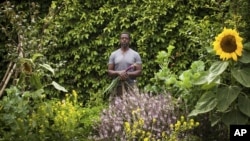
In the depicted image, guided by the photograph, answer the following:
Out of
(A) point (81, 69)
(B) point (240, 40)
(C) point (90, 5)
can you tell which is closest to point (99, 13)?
(C) point (90, 5)

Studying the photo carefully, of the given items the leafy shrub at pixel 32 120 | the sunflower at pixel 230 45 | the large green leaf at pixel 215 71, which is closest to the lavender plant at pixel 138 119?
the leafy shrub at pixel 32 120

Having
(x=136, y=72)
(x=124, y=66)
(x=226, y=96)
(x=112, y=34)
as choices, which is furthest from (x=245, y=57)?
(x=112, y=34)

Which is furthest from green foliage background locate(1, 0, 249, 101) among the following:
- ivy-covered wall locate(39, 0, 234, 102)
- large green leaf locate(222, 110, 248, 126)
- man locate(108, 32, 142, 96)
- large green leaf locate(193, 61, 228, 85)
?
large green leaf locate(222, 110, 248, 126)

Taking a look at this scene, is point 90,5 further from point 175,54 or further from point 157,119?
point 157,119

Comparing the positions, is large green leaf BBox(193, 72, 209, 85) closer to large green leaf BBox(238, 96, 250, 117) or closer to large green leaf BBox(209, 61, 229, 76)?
large green leaf BBox(209, 61, 229, 76)

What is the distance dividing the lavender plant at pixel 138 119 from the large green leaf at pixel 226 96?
75 centimetres

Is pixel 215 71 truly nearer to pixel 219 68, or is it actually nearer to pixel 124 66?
pixel 219 68

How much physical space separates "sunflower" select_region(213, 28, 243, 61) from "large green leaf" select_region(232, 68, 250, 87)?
99mm

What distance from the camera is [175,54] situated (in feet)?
28.3

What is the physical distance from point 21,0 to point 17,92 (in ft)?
16.7

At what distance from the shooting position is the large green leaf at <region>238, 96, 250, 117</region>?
150 inches

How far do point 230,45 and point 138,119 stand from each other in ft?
3.92

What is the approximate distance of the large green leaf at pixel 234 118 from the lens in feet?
12.4

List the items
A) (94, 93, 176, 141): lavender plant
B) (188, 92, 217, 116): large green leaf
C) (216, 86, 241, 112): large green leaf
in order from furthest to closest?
(94, 93, 176, 141): lavender plant < (188, 92, 217, 116): large green leaf < (216, 86, 241, 112): large green leaf
